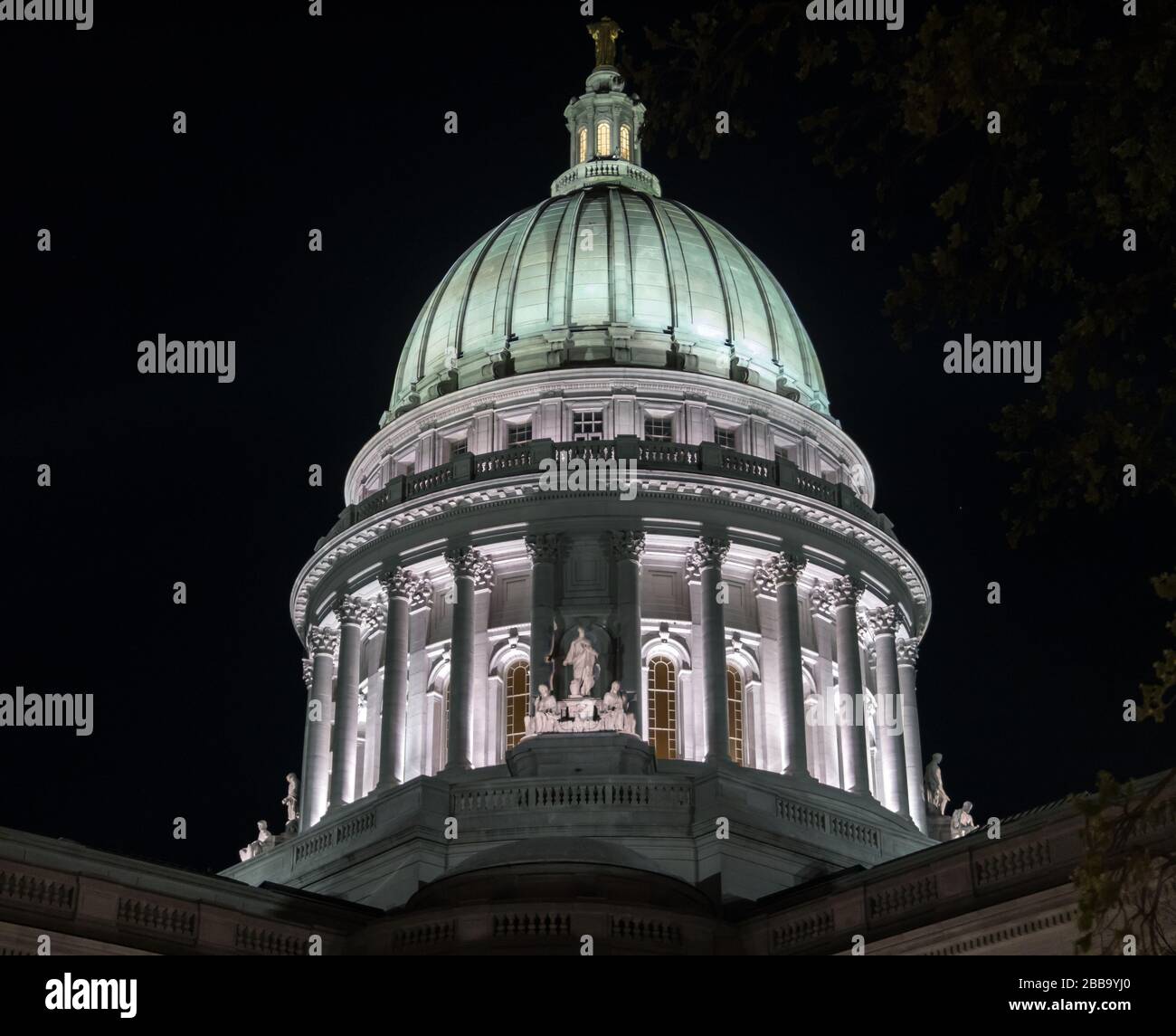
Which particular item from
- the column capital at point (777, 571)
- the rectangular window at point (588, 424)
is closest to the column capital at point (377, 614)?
the rectangular window at point (588, 424)

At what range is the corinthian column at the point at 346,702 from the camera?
64.9 m

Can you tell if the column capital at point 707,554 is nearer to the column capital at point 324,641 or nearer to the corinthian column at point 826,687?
the corinthian column at point 826,687

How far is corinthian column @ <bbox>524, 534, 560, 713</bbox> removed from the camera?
61.1 m

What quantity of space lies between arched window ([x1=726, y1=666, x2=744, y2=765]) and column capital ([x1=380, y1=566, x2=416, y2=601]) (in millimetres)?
11176

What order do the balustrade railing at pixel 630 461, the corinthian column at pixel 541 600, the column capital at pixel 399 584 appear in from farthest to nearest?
the column capital at pixel 399 584 < the balustrade railing at pixel 630 461 < the corinthian column at pixel 541 600

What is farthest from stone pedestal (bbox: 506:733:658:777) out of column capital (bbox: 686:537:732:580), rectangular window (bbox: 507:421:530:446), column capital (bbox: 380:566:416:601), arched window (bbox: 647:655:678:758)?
rectangular window (bbox: 507:421:530:446)

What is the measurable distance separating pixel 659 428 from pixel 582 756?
1600 centimetres

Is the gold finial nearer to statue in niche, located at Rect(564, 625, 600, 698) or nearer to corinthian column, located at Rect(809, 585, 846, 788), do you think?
corinthian column, located at Rect(809, 585, 846, 788)

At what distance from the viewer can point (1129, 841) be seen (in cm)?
3653

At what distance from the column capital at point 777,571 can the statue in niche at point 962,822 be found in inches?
396

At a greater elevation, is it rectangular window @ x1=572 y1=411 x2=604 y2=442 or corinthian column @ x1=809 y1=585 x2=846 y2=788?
rectangular window @ x1=572 y1=411 x2=604 y2=442

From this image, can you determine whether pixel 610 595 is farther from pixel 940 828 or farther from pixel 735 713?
pixel 940 828

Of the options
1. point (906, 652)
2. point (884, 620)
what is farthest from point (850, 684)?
point (906, 652)
